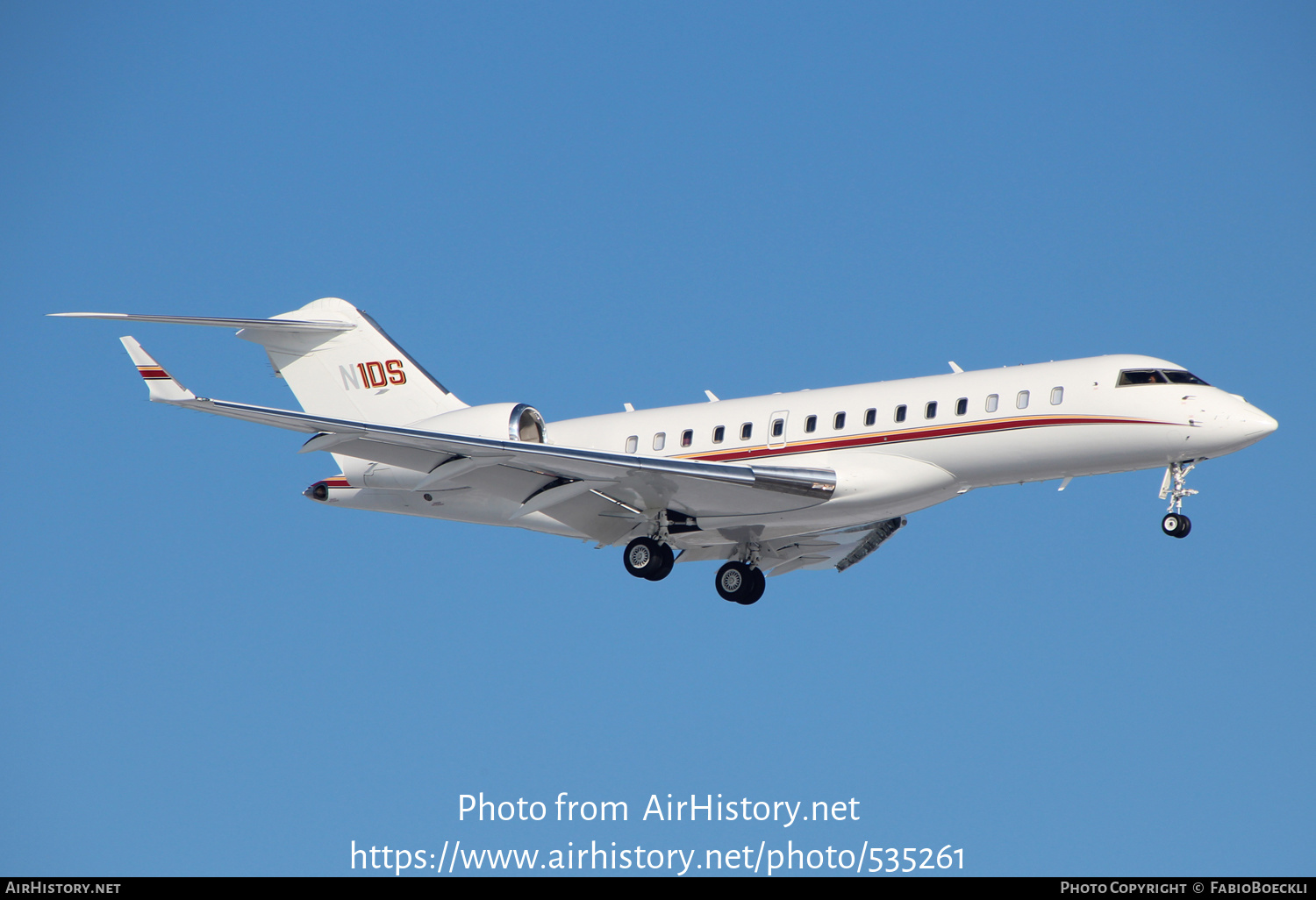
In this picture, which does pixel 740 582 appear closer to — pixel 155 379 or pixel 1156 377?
pixel 1156 377

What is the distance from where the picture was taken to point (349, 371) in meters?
21.9

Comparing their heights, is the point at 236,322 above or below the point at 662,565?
above

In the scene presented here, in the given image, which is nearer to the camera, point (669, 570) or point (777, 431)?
point (777, 431)

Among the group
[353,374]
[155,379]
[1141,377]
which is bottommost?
[155,379]

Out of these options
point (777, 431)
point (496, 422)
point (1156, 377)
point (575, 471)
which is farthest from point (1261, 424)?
point (496, 422)

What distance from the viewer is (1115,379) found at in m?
17.4

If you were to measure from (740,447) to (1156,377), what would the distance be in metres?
5.15

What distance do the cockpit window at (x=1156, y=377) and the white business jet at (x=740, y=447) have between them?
2 cm

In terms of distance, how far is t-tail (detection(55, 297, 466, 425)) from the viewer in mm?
21781

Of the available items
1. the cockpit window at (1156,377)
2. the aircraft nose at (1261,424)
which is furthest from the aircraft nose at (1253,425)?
the cockpit window at (1156,377)

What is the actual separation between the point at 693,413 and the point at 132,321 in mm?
7216

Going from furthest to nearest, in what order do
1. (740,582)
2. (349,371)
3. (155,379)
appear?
(349,371), (740,582), (155,379)
